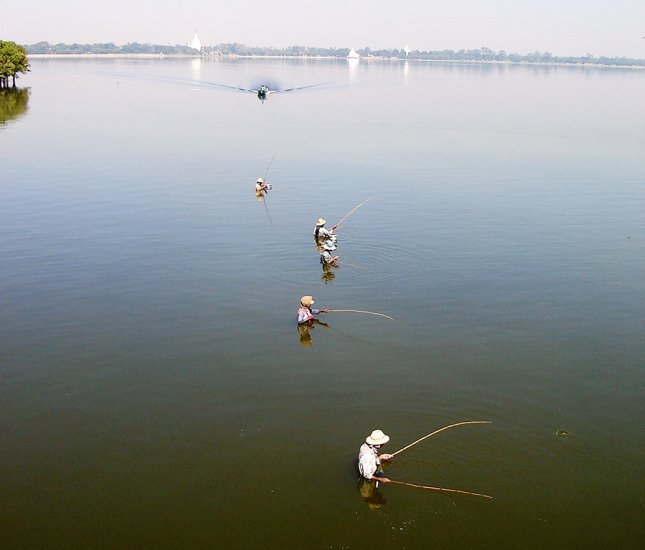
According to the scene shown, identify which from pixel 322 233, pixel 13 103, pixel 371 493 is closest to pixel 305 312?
pixel 371 493

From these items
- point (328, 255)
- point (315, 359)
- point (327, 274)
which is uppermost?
point (328, 255)

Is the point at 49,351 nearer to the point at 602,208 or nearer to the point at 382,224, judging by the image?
the point at 382,224

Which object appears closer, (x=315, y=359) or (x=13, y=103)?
(x=315, y=359)

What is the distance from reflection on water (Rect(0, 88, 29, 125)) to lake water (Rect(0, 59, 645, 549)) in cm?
2659

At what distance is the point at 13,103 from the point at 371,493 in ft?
236

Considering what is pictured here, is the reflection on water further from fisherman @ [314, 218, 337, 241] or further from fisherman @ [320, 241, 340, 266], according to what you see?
fisherman @ [320, 241, 340, 266]

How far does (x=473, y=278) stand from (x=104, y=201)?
17.9 m

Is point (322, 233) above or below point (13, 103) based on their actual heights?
below

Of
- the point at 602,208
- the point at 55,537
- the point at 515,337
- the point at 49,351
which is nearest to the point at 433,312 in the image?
the point at 515,337

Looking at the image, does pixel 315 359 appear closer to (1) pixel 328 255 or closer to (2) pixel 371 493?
(2) pixel 371 493

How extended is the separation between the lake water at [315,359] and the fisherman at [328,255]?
570mm

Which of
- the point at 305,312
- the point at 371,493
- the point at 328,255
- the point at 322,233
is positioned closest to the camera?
the point at 371,493

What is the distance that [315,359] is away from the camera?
55.8ft

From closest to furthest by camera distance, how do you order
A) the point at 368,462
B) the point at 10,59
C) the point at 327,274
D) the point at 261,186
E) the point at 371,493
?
the point at 368,462, the point at 371,493, the point at 327,274, the point at 261,186, the point at 10,59
